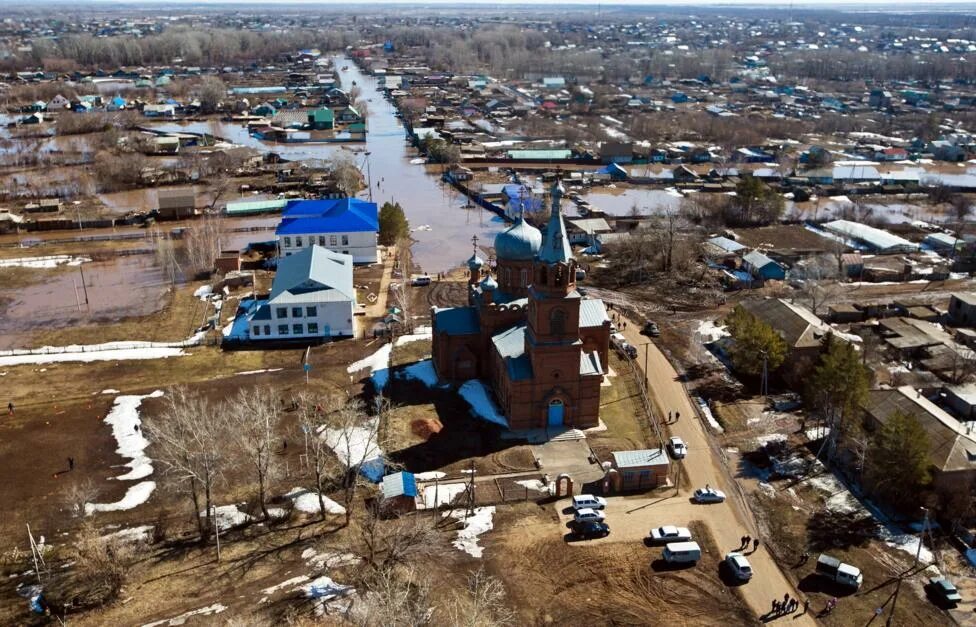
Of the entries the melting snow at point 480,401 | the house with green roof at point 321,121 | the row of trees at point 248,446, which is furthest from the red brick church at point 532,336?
the house with green roof at point 321,121

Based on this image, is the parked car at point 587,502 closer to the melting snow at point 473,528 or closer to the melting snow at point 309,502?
the melting snow at point 473,528

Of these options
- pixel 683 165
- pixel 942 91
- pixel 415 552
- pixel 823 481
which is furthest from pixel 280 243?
pixel 942 91

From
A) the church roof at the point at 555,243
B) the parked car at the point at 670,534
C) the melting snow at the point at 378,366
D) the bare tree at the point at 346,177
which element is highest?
the church roof at the point at 555,243

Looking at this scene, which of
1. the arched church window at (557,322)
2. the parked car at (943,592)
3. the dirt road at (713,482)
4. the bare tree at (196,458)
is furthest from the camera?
the arched church window at (557,322)

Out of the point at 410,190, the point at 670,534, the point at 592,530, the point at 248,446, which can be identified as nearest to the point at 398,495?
the point at 248,446

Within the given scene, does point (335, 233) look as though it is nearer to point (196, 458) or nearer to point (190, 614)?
point (196, 458)

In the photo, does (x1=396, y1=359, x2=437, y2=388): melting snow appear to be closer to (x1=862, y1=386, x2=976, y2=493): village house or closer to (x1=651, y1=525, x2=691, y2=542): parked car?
(x1=651, y1=525, x2=691, y2=542): parked car

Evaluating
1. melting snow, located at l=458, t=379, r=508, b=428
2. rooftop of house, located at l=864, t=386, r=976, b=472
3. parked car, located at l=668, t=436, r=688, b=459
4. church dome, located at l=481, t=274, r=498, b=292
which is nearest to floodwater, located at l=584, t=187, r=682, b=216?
church dome, located at l=481, t=274, r=498, b=292
